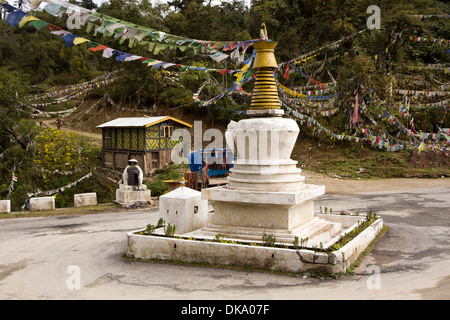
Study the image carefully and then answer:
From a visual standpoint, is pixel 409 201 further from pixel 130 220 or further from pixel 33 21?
pixel 33 21

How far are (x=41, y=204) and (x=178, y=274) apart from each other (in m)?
11.9

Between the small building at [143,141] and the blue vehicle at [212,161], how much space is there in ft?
15.2

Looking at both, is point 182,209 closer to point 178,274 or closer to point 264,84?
point 178,274

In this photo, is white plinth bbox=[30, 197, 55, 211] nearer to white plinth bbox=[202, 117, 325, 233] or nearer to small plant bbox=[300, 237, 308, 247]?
white plinth bbox=[202, 117, 325, 233]

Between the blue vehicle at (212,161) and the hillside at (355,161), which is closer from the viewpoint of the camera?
the blue vehicle at (212,161)

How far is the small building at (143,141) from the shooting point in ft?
88.5

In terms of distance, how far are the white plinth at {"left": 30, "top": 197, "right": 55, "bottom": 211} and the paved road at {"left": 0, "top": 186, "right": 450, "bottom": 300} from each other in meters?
4.69

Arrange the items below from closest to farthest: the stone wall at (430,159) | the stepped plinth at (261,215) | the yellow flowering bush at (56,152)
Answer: the stepped plinth at (261,215) < the stone wall at (430,159) < the yellow flowering bush at (56,152)

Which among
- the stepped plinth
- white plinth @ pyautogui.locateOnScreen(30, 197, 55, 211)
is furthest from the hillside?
white plinth @ pyautogui.locateOnScreen(30, 197, 55, 211)

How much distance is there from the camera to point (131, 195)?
18.2 meters

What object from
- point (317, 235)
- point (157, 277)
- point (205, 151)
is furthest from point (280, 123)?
point (205, 151)

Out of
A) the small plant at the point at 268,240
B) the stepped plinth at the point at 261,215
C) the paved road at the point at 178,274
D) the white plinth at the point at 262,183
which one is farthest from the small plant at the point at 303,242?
the paved road at the point at 178,274

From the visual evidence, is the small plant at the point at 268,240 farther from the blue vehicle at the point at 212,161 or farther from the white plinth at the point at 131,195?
the blue vehicle at the point at 212,161

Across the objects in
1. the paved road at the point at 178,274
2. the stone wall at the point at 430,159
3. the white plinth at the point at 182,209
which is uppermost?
the stone wall at the point at 430,159
